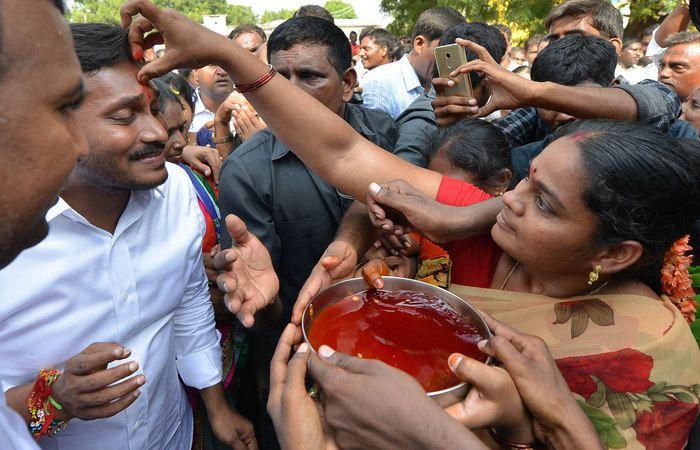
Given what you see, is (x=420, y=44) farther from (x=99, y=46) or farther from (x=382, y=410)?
(x=382, y=410)

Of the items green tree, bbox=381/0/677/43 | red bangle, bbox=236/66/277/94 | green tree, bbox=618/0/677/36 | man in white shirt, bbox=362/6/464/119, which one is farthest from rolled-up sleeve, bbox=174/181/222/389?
green tree, bbox=618/0/677/36

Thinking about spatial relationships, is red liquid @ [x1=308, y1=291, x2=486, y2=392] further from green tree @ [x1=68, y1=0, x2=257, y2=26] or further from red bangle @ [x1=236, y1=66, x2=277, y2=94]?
green tree @ [x1=68, y1=0, x2=257, y2=26]

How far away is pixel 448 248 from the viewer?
173 centimetres

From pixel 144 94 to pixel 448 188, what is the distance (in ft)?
3.87

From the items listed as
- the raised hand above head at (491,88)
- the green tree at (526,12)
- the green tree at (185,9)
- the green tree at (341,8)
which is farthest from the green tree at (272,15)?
the raised hand above head at (491,88)

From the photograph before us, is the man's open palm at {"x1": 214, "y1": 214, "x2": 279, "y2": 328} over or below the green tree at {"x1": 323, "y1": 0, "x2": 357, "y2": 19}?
over

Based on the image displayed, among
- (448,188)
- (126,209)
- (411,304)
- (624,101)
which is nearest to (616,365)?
(411,304)

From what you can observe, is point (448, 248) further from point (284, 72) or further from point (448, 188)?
Answer: point (284, 72)

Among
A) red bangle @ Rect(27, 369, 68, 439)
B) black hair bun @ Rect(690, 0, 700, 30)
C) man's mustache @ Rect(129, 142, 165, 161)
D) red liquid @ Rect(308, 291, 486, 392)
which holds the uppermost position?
black hair bun @ Rect(690, 0, 700, 30)

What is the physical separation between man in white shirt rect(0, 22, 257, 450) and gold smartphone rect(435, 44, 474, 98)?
1420mm

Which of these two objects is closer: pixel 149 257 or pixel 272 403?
pixel 272 403

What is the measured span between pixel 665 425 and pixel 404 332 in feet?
2.43

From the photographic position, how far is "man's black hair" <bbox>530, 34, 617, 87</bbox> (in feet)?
8.48

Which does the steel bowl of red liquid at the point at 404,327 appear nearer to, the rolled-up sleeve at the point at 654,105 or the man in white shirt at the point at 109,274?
the man in white shirt at the point at 109,274
